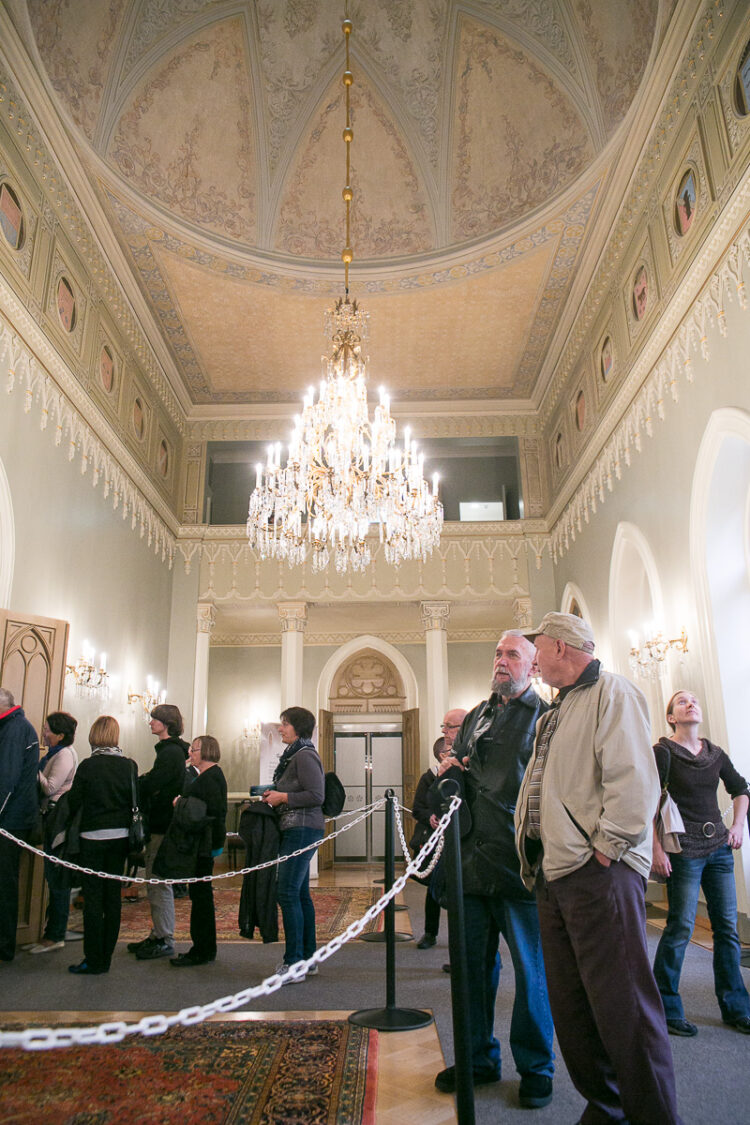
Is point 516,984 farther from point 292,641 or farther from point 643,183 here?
point 292,641

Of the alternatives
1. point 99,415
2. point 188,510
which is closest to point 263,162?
point 99,415

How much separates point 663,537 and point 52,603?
236 inches

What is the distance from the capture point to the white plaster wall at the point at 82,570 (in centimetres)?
671

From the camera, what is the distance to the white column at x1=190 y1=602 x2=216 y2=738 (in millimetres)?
11438

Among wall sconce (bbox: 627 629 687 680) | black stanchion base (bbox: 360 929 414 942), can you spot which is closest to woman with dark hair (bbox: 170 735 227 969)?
black stanchion base (bbox: 360 929 414 942)

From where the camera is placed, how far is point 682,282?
21.1ft

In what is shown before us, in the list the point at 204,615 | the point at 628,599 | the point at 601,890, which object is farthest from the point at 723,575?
the point at 204,615

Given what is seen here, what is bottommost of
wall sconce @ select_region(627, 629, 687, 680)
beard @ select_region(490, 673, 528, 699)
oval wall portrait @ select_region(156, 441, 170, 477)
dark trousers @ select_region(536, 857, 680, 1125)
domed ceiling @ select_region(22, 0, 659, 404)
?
dark trousers @ select_region(536, 857, 680, 1125)

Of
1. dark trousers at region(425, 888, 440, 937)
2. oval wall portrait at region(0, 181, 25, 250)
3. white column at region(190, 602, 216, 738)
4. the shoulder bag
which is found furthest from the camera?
white column at region(190, 602, 216, 738)

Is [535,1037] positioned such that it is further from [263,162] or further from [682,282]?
[263,162]

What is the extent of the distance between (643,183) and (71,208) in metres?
5.98

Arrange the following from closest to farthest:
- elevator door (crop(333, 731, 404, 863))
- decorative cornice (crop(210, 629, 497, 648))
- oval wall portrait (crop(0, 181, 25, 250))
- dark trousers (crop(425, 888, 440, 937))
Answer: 1. dark trousers (crop(425, 888, 440, 937))
2. oval wall portrait (crop(0, 181, 25, 250))
3. elevator door (crop(333, 731, 404, 863))
4. decorative cornice (crop(210, 629, 497, 648))

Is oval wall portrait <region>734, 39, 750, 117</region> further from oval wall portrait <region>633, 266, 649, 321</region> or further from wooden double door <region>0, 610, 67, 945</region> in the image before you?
wooden double door <region>0, 610, 67, 945</region>

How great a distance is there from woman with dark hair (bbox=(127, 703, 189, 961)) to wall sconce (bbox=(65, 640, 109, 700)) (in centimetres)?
231
